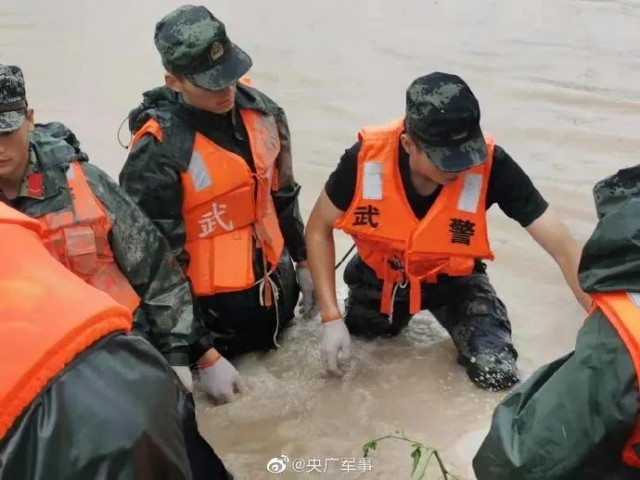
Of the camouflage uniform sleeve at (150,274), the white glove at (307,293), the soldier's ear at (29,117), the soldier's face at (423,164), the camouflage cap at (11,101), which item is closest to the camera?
the camouflage cap at (11,101)

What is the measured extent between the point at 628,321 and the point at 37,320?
992 millimetres

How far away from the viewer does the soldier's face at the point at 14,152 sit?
2.30 meters

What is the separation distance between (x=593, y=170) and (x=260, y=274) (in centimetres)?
241

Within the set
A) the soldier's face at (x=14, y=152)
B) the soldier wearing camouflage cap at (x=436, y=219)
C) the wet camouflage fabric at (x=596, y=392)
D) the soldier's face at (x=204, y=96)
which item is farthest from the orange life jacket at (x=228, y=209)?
the wet camouflage fabric at (x=596, y=392)

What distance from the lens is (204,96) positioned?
2.92 metres

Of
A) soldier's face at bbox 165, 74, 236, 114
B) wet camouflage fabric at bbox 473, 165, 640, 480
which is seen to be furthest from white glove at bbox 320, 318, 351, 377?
wet camouflage fabric at bbox 473, 165, 640, 480

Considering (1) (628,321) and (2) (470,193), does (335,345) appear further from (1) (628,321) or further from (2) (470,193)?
(1) (628,321)

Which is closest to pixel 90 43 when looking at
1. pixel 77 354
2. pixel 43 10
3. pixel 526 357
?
pixel 43 10

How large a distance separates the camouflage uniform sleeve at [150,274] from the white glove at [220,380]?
317 millimetres

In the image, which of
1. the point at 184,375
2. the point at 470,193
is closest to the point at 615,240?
the point at 470,193

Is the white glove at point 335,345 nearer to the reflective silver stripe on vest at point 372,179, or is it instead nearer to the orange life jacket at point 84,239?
the reflective silver stripe on vest at point 372,179

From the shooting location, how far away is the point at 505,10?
25.4ft

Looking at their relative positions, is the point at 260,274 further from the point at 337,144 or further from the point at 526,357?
the point at 337,144

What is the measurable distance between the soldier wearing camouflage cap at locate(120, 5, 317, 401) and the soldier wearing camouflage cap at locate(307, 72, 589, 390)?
0.24m
